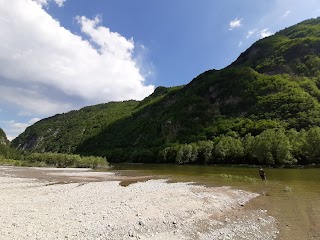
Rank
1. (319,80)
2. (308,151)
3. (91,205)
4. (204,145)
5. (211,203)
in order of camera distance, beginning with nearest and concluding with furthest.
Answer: (91,205), (211,203), (308,151), (204,145), (319,80)

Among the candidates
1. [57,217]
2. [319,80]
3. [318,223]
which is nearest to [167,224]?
[57,217]

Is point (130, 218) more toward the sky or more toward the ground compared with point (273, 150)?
more toward the ground

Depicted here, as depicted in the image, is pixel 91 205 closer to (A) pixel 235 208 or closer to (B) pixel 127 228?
(B) pixel 127 228

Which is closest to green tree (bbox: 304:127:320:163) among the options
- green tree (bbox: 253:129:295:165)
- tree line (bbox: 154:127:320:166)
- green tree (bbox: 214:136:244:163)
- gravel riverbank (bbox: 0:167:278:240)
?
tree line (bbox: 154:127:320:166)

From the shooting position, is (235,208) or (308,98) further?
(308,98)

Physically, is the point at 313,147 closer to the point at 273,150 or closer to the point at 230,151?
the point at 273,150

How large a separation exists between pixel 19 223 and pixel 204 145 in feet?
439

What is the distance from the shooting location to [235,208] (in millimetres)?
26641

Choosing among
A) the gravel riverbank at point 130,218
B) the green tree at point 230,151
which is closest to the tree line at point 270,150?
the green tree at point 230,151

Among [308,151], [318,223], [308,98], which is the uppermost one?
[308,98]

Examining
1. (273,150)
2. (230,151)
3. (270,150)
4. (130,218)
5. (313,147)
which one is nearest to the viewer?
(130,218)

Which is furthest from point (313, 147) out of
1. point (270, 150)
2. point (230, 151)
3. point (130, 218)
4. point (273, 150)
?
point (130, 218)

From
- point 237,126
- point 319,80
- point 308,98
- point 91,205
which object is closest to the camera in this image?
point 91,205

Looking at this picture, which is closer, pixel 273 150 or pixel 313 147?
pixel 313 147
